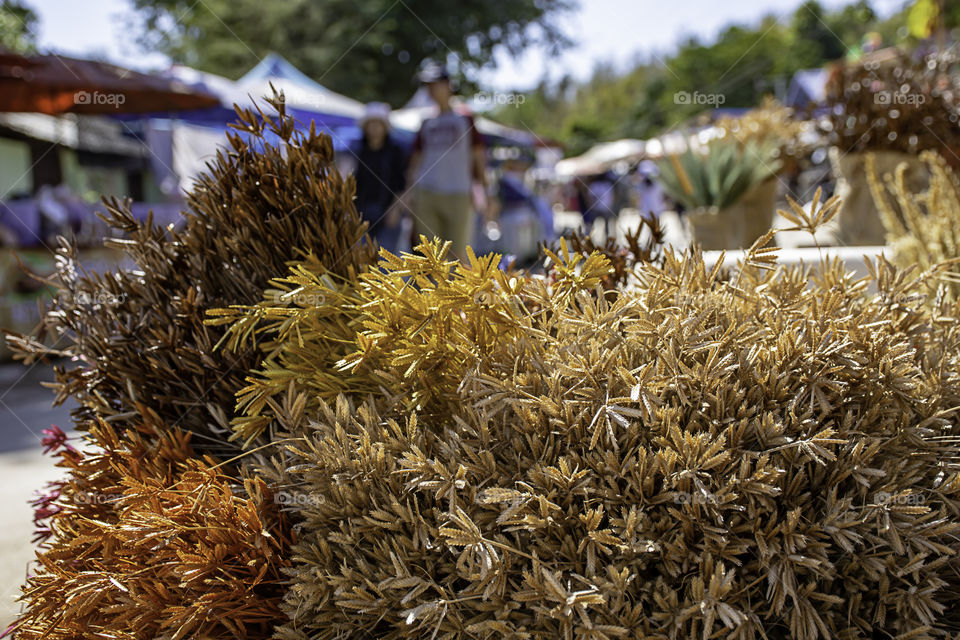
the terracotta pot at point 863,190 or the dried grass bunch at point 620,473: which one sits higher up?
the terracotta pot at point 863,190

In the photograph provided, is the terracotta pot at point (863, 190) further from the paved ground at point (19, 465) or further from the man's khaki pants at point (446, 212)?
the paved ground at point (19, 465)

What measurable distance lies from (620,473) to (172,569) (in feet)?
2.50

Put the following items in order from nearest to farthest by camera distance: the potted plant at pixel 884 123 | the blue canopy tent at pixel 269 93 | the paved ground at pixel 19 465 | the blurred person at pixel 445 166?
the paved ground at pixel 19 465 → the potted plant at pixel 884 123 → the blurred person at pixel 445 166 → the blue canopy tent at pixel 269 93

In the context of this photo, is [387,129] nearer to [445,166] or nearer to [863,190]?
[445,166]

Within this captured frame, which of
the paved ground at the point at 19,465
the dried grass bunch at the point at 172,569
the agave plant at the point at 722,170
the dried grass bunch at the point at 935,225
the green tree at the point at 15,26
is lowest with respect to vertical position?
the paved ground at the point at 19,465

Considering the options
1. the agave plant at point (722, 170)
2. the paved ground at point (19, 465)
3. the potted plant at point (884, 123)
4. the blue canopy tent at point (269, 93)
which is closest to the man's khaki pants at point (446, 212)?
the agave plant at point (722, 170)

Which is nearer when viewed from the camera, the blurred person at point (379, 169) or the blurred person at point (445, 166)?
the blurred person at point (445, 166)

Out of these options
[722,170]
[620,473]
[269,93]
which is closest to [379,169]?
[722,170]

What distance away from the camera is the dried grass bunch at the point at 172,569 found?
1.19 metres

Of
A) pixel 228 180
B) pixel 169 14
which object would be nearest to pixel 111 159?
pixel 169 14

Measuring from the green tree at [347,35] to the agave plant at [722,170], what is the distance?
17229 mm

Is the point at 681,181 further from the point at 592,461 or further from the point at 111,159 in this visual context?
the point at 111,159

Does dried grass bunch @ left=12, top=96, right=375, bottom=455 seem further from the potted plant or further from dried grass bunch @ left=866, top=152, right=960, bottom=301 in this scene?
the potted plant

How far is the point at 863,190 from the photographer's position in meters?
4.00
